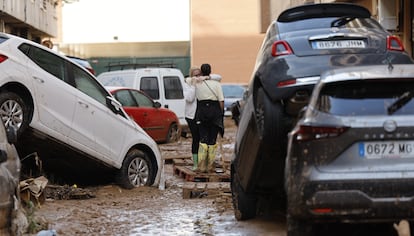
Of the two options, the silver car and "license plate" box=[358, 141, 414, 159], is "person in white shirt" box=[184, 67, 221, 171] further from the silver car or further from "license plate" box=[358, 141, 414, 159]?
"license plate" box=[358, 141, 414, 159]

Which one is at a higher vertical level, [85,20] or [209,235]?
[85,20]

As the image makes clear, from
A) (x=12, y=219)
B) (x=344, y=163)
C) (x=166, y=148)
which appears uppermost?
(x=344, y=163)

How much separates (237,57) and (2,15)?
18.9m

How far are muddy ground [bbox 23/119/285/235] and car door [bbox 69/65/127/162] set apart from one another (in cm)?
72

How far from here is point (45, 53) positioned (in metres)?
9.91

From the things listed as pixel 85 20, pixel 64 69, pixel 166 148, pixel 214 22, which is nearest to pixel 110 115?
pixel 64 69

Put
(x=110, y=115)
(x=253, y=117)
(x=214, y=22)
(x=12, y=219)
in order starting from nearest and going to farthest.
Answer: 1. (x=12, y=219)
2. (x=253, y=117)
3. (x=110, y=115)
4. (x=214, y=22)

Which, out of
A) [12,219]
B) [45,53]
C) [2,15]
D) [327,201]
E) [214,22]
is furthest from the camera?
[214,22]

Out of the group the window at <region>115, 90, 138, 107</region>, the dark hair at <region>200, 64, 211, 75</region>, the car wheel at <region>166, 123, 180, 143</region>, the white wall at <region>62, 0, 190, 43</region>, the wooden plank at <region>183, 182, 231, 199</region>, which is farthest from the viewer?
the white wall at <region>62, 0, 190, 43</region>

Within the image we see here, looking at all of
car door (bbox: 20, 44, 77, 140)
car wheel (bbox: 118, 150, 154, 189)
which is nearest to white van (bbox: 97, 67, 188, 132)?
car wheel (bbox: 118, 150, 154, 189)

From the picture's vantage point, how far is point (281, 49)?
711 centimetres

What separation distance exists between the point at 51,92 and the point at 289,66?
13.1ft

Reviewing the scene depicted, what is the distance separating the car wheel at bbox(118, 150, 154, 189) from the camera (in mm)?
11234

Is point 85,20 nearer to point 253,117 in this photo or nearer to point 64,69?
point 64,69
